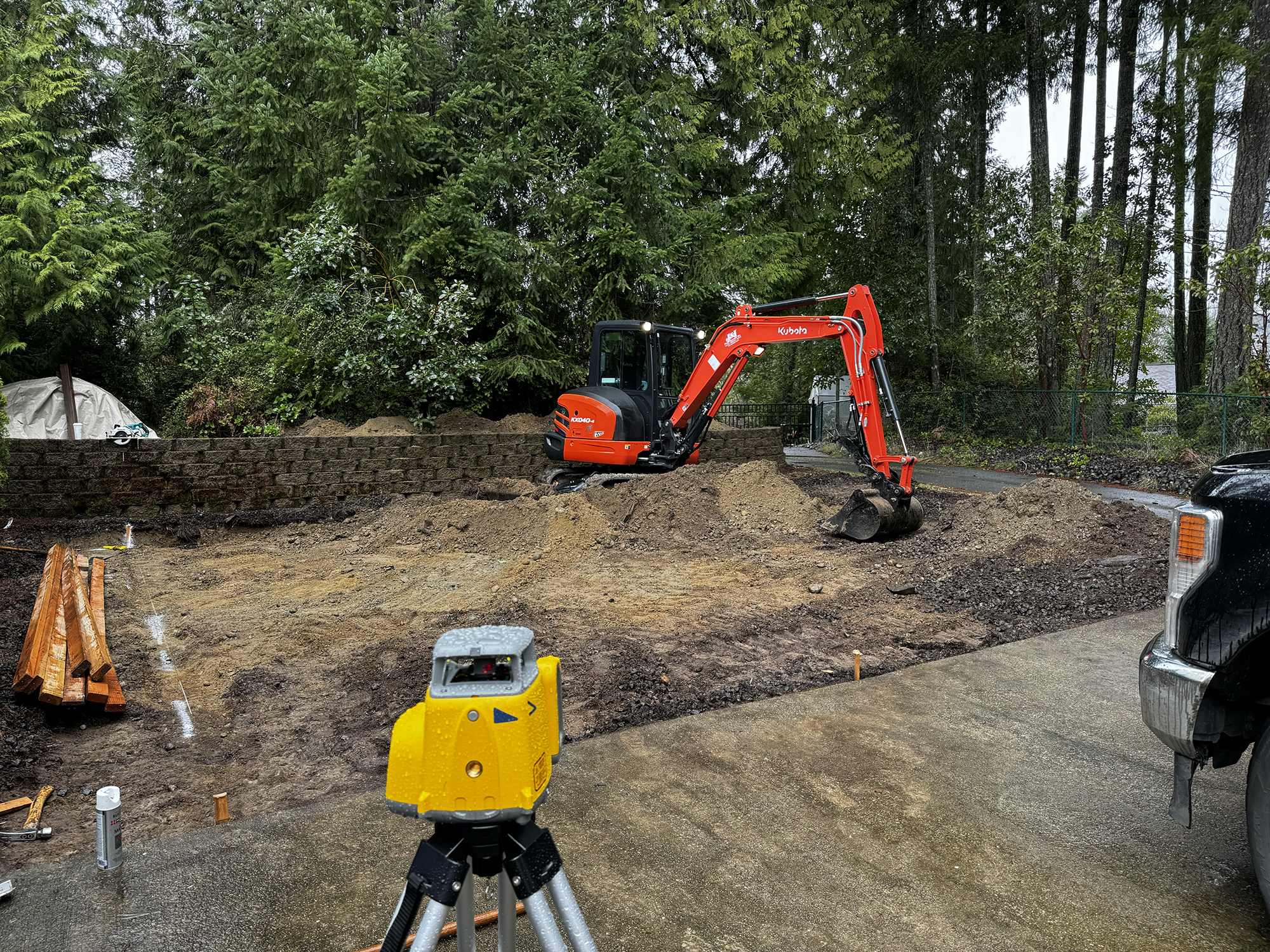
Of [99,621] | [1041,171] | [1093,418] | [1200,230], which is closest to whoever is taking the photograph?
[99,621]

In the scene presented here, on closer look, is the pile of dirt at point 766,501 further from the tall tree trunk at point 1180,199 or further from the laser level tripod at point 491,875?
the tall tree trunk at point 1180,199

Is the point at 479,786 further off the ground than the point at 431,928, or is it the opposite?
the point at 479,786

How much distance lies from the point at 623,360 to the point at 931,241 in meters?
12.6

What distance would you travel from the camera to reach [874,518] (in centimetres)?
924

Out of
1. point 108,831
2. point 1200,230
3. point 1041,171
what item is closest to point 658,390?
point 108,831

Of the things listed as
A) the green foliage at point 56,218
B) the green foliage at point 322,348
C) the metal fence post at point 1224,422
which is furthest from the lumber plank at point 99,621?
the metal fence post at point 1224,422

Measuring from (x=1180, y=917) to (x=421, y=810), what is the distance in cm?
248

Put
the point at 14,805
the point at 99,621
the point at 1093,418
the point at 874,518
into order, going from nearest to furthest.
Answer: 1. the point at 14,805
2. the point at 99,621
3. the point at 874,518
4. the point at 1093,418

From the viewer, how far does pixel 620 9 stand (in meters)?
16.2

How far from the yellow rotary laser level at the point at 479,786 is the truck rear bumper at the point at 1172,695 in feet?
6.63

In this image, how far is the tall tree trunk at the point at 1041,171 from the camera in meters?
18.1

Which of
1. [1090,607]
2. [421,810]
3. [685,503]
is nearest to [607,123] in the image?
[685,503]

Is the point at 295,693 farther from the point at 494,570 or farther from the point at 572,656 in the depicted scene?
the point at 494,570

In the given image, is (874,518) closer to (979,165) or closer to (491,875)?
(491,875)
